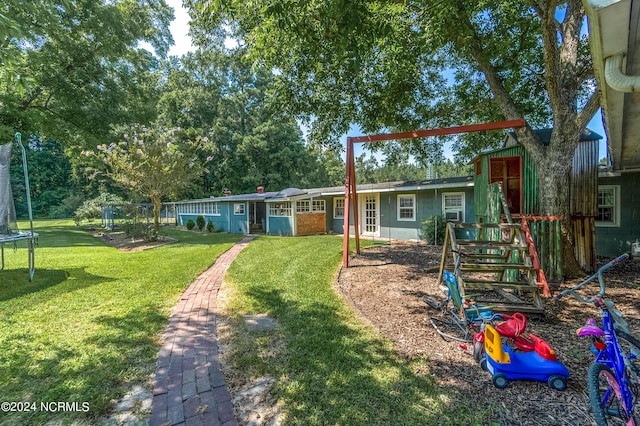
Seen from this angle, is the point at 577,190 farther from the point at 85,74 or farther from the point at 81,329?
the point at 85,74

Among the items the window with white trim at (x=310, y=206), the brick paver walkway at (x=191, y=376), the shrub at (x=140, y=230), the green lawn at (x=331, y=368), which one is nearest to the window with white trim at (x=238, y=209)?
the window with white trim at (x=310, y=206)

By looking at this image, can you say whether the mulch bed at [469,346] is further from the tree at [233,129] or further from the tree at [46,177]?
the tree at [46,177]

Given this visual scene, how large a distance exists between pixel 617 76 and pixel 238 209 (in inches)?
724

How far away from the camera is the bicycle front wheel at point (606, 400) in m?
2.13

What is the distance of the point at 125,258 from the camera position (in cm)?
946

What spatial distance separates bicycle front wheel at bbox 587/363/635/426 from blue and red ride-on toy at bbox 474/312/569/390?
0.36 meters

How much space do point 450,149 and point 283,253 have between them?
29.1 feet

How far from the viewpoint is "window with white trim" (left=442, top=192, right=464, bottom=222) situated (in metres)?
11.9

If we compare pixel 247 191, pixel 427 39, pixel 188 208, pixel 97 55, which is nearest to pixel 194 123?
pixel 247 191

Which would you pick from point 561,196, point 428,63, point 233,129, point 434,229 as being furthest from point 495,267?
point 233,129

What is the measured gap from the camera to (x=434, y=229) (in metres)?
11.9

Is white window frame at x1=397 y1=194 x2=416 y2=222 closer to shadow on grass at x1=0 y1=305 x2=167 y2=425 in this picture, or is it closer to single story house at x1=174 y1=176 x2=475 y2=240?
single story house at x1=174 y1=176 x2=475 y2=240

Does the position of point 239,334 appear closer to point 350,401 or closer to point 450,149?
point 350,401

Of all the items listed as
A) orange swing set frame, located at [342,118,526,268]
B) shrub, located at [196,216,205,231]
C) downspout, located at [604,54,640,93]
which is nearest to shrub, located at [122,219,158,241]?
shrub, located at [196,216,205,231]
